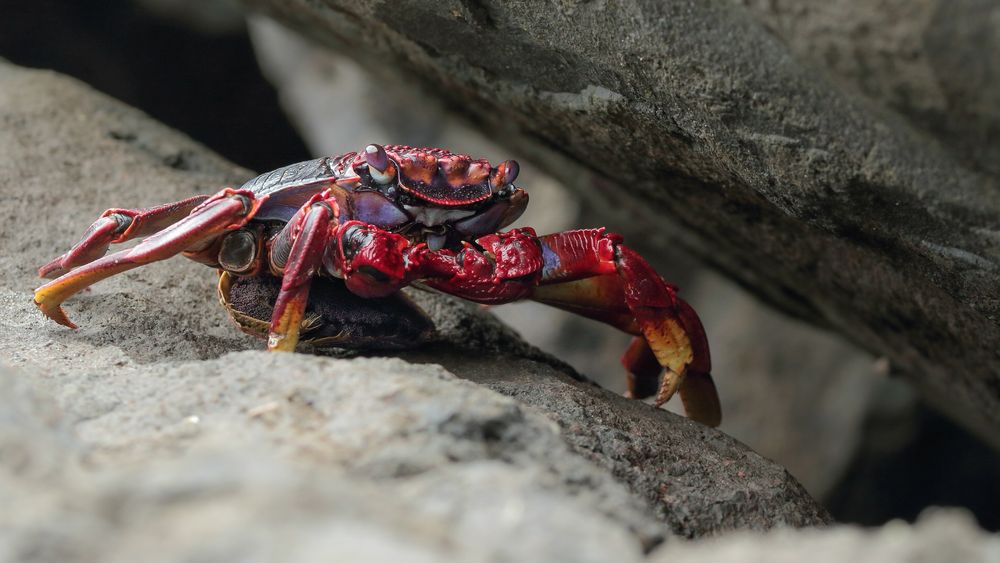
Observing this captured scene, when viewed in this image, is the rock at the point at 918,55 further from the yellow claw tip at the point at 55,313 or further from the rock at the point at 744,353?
the rock at the point at 744,353

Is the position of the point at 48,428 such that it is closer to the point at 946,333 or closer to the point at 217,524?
the point at 217,524

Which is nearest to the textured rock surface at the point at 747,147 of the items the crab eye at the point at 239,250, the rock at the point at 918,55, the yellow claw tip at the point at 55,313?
the rock at the point at 918,55

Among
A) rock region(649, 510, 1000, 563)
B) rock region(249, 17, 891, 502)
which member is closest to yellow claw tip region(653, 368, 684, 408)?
rock region(649, 510, 1000, 563)

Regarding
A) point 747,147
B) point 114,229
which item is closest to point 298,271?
point 114,229

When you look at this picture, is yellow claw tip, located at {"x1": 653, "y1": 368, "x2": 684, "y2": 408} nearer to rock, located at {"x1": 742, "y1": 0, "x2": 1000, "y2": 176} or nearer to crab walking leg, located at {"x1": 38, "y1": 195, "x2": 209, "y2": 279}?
rock, located at {"x1": 742, "y1": 0, "x2": 1000, "y2": 176}

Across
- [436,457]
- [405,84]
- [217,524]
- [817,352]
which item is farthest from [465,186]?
[817,352]
